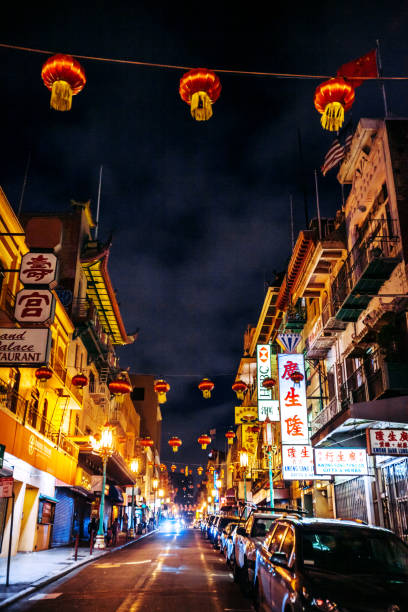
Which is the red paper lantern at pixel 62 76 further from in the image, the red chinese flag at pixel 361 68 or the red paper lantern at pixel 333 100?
the red chinese flag at pixel 361 68

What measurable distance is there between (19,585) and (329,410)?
46.0 feet

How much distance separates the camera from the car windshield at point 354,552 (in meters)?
6.66

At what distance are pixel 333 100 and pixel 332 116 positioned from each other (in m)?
0.33

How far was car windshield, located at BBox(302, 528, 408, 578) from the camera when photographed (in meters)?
6.66

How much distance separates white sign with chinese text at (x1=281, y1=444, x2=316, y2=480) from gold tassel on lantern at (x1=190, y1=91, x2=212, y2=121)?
18.7 meters

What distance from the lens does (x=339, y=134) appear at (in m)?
24.1

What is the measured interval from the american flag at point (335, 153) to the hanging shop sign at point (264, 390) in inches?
728

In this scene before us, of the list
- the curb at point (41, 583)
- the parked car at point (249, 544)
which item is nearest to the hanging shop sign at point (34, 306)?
the curb at point (41, 583)

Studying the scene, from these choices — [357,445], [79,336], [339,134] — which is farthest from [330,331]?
[79,336]

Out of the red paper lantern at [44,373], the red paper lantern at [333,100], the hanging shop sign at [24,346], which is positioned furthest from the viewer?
the red paper lantern at [44,373]

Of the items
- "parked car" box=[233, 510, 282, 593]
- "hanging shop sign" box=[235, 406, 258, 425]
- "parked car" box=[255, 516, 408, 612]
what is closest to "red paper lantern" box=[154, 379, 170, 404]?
"parked car" box=[233, 510, 282, 593]

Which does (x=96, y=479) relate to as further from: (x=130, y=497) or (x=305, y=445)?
(x=130, y=497)

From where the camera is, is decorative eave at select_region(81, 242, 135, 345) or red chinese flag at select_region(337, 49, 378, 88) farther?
A: decorative eave at select_region(81, 242, 135, 345)

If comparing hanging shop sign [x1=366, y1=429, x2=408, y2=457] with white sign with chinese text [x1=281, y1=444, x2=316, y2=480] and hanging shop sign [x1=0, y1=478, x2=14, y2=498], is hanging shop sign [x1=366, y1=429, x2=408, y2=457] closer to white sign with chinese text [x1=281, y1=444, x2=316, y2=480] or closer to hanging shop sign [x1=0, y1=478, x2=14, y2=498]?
hanging shop sign [x1=0, y1=478, x2=14, y2=498]
